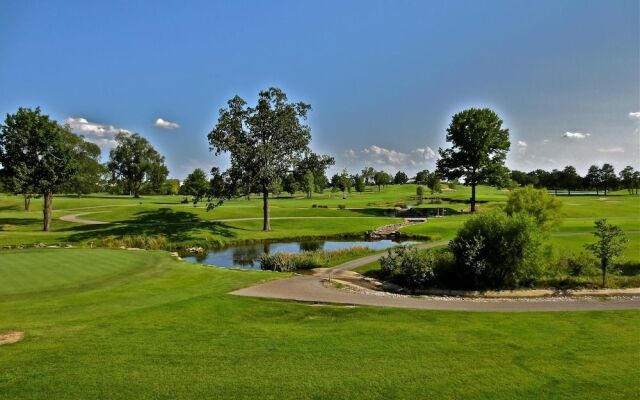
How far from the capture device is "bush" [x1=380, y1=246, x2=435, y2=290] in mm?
25703

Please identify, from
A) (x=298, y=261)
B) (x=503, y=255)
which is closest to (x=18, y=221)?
(x=298, y=261)

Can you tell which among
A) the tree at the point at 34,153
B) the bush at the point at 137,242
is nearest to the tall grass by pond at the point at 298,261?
the bush at the point at 137,242

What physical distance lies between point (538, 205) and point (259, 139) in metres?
29.5

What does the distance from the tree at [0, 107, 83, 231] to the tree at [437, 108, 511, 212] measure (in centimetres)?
5184

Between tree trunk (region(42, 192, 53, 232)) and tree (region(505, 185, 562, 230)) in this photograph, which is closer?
tree (region(505, 185, 562, 230))

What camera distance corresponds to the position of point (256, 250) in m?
43.1

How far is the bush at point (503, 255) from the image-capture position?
25.1 meters

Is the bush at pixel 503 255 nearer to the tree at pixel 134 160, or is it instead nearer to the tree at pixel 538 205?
the tree at pixel 538 205

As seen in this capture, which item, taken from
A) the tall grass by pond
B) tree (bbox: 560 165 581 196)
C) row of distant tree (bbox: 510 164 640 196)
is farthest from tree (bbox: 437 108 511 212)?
tree (bbox: 560 165 581 196)

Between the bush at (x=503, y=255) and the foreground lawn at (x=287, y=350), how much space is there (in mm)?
6469

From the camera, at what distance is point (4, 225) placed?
51250 mm

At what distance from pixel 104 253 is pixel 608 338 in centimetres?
2916

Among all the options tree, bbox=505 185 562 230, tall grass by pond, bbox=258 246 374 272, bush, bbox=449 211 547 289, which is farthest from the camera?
tree, bbox=505 185 562 230

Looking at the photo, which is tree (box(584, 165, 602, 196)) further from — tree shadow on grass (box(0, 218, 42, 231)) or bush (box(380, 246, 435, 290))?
tree shadow on grass (box(0, 218, 42, 231))
